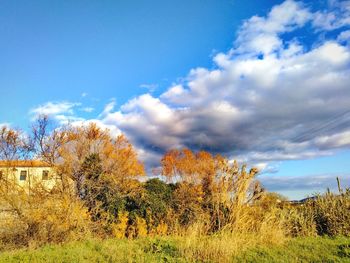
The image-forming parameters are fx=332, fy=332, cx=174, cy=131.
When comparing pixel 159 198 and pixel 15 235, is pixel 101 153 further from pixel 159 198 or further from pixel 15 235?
pixel 15 235

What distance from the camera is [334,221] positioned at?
1573 cm

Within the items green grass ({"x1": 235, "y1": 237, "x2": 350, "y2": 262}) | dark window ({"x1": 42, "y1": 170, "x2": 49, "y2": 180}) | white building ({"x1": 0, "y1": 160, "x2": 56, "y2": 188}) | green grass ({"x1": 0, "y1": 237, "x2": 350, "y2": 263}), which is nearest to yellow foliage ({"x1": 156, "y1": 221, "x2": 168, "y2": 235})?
white building ({"x1": 0, "y1": 160, "x2": 56, "y2": 188})

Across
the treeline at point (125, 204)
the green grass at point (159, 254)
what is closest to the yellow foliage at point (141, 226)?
the treeline at point (125, 204)

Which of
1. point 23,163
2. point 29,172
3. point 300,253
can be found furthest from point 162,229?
point 300,253

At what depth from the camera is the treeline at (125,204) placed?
14.2m

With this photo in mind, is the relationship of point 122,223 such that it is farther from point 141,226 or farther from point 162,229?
point 162,229

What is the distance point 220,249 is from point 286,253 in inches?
91.2

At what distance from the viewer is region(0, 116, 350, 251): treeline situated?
560 inches

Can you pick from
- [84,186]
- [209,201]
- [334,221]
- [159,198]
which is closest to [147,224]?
[159,198]

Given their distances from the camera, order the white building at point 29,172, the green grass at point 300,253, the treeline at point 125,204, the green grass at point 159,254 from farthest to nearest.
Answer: the white building at point 29,172 → the treeline at point 125,204 → the green grass at point 300,253 → the green grass at point 159,254

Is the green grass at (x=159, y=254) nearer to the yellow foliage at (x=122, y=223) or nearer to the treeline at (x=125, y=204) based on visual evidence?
the treeline at (x=125, y=204)

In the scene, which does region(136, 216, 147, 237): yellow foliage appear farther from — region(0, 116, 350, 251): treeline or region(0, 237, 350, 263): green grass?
region(0, 237, 350, 263): green grass

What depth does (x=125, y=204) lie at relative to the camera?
26.5 m

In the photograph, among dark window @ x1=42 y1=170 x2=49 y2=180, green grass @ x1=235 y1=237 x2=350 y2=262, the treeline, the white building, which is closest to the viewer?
green grass @ x1=235 y1=237 x2=350 y2=262
